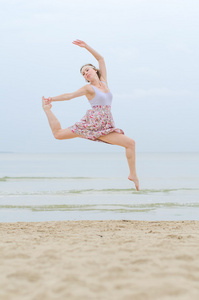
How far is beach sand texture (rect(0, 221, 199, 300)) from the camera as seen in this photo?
3070mm

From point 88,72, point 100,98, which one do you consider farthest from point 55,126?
point 88,72

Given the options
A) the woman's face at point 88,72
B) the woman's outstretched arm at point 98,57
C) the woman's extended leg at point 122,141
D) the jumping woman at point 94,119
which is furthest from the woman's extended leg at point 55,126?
the woman's outstretched arm at point 98,57

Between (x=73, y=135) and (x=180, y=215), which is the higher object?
(x=73, y=135)

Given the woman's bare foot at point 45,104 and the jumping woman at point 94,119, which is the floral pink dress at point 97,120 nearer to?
the jumping woman at point 94,119

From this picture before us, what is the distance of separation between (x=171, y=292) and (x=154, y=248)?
4.46 ft

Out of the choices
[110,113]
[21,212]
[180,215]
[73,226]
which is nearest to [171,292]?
[110,113]

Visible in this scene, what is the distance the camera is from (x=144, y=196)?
15852mm

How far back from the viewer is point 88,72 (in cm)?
516

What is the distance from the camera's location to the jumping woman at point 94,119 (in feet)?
16.4

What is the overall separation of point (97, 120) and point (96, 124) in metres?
0.05

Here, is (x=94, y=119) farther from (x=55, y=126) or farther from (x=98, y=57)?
(x=98, y=57)

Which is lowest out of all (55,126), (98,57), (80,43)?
(55,126)

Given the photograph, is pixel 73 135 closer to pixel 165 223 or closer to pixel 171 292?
pixel 171 292

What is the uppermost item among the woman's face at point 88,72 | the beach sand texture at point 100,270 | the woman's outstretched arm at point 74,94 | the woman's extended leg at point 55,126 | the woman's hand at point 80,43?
the woman's hand at point 80,43
